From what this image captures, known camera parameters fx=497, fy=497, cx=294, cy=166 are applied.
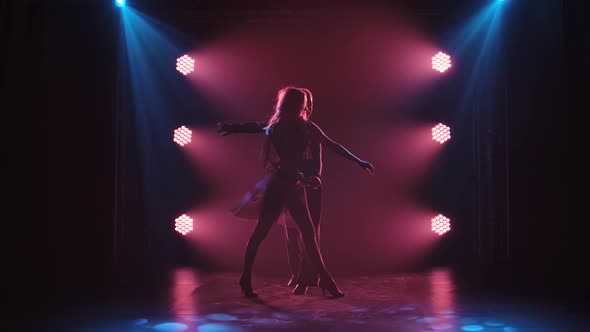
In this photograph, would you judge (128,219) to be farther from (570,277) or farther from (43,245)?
(570,277)

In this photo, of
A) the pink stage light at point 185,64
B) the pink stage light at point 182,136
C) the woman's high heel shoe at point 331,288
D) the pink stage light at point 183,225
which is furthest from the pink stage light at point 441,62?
the pink stage light at point 183,225

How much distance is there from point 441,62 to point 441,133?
89cm

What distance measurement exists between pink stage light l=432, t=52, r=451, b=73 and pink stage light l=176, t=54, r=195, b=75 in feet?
10.0

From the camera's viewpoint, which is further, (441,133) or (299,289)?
(441,133)

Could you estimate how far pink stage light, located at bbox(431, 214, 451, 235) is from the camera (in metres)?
6.20

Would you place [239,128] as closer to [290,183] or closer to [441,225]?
[290,183]

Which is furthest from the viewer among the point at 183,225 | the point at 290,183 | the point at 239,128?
the point at 183,225

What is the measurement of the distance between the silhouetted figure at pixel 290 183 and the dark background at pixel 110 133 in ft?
6.00

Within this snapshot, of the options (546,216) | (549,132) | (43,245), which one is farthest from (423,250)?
(43,245)

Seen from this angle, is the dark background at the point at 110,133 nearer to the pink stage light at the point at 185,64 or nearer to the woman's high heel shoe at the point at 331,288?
the pink stage light at the point at 185,64

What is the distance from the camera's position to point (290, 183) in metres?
4.04

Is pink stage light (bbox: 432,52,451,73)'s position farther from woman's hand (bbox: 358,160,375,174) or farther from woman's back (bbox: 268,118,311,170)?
woman's back (bbox: 268,118,311,170)

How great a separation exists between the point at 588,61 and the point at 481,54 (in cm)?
125

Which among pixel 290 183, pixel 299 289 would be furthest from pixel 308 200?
pixel 299 289
